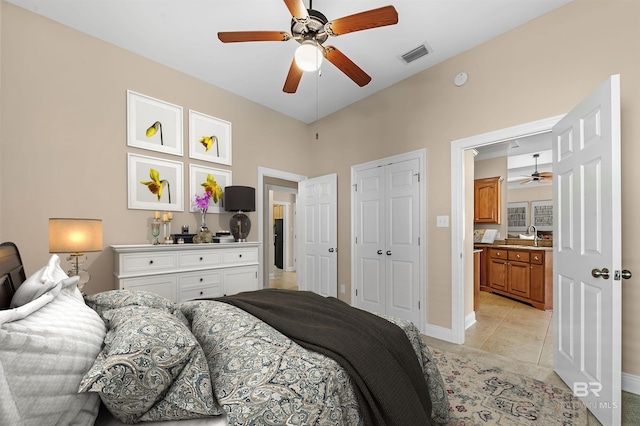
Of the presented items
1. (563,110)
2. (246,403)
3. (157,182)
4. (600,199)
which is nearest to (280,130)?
(157,182)

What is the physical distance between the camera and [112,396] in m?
0.74

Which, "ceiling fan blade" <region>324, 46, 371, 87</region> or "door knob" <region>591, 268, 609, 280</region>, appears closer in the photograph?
"door knob" <region>591, 268, 609, 280</region>

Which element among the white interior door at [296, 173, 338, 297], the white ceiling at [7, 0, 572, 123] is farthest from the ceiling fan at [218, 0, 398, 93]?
the white interior door at [296, 173, 338, 297]

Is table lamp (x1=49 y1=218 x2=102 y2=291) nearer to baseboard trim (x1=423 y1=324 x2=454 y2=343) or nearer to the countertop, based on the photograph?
baseboard trim (x1=423 y1=324 x2=454 y2=343)

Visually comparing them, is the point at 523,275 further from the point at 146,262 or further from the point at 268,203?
the point at 146,262

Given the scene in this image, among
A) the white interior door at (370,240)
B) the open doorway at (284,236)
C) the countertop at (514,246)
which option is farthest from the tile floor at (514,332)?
the open doorway at (284,236)

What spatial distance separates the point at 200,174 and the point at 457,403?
338cm

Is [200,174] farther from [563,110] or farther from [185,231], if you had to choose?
[563,110]

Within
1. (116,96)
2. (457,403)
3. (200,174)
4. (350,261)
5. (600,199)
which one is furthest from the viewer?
(350,261)

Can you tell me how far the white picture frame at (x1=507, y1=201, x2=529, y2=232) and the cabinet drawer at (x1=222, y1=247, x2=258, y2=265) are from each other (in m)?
8.16

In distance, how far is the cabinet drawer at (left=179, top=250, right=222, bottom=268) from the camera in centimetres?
278

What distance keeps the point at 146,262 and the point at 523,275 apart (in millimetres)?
5343

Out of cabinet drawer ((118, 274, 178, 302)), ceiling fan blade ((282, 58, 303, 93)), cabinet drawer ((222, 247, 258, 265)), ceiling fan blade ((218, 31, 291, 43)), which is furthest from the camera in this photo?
cabinet drawer ((222, 247, 258, 265))
